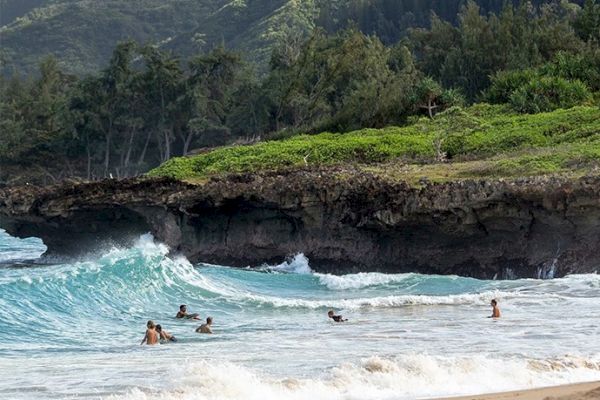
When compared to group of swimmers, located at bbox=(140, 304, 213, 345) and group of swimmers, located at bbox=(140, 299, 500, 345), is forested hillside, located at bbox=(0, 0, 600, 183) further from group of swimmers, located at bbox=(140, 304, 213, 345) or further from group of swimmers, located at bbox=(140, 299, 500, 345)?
group of swimmers, located at bbox=(140, 304, 213, 345)

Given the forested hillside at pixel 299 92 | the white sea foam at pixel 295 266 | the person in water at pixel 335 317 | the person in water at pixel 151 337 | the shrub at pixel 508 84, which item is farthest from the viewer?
the forested hillside at pixel 299 92

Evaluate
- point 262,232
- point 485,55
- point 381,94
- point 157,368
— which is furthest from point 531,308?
point 485,55

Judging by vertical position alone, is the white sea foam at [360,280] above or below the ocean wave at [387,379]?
above

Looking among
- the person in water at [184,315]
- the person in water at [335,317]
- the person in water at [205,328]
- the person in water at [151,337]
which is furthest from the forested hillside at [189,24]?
the person in water at [151,337]

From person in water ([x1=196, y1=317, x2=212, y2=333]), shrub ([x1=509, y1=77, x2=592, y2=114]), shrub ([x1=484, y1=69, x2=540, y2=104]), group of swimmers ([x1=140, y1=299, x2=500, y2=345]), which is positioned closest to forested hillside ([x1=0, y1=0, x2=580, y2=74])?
shrub ([x1=484, y1=69, x2=540, y2=104])

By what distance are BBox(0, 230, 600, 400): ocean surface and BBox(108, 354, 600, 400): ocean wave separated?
0.09 ft

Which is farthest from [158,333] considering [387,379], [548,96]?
[548,96]

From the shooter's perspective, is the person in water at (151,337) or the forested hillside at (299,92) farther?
the forested hillside at (299,92)

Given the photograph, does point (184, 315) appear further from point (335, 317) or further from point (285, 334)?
point (285, 334)

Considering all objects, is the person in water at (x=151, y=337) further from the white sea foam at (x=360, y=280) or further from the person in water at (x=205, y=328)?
the white sea foam at (x=360, y=280)

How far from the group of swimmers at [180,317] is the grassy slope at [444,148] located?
10.3m

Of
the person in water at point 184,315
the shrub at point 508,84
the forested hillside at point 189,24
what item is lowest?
the person in water at point 184,315

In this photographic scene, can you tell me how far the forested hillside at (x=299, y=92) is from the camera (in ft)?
154

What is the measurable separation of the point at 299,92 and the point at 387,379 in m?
46.8
